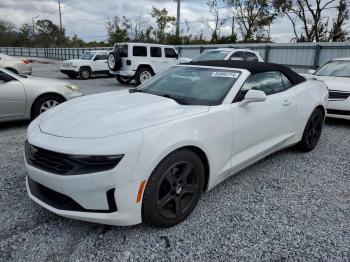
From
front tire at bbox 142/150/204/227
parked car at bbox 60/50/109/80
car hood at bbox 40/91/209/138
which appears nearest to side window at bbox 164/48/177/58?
parked car at bbox 60/50/109/80

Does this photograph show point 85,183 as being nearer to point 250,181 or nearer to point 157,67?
point 250,181

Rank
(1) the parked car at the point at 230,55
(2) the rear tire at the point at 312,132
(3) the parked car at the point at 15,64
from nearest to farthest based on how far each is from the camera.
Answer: (2) the rear tire at the point at 312,132
(1) the parked car at the point at 230,55
(3) the parked car at the point at 15,64

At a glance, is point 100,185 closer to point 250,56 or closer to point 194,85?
point 194,85

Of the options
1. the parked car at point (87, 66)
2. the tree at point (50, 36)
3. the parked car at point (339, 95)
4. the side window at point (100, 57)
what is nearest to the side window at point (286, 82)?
the parked car at point (339, 95)

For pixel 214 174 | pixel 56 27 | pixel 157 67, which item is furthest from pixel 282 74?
pixel 56 27

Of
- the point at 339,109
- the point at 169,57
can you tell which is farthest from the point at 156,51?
the point at 339,109

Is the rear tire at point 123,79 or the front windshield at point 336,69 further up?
the front windshield at point 336,69

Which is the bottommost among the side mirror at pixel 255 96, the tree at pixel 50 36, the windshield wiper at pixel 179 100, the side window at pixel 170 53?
the windshield wiper at pixel 179 100

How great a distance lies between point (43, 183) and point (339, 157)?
160 inches

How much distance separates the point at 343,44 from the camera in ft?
39.4

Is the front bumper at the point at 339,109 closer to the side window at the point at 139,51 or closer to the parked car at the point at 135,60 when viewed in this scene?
the parked car at the point at 135,60

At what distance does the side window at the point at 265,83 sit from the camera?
322 cm

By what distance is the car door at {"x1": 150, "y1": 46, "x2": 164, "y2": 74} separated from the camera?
13.0 metres

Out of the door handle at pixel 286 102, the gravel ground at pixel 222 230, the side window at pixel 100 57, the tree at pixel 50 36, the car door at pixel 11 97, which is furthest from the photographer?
the tree at pixel 50 36
